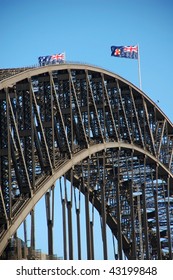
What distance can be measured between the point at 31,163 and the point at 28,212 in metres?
4.80

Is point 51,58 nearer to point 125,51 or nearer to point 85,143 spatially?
point 85,143

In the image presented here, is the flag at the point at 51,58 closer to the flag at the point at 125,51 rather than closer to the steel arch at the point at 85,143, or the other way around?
the steel arch at the point at 85,143

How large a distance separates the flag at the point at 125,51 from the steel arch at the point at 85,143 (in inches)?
90.8

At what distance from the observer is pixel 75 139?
7262 cm

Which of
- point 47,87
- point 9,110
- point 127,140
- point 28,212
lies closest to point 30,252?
point 28,212

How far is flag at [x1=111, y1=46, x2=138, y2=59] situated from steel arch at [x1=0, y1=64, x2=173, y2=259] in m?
2.31

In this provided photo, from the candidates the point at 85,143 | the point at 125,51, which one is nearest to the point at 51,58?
the point at 85,143

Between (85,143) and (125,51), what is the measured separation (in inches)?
569

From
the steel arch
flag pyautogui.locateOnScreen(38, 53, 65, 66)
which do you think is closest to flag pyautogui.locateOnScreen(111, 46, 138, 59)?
the steel arch

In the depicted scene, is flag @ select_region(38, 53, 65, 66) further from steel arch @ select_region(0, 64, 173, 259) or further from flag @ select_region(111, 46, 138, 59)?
flag @ select_region(111, 46, 138, 59)

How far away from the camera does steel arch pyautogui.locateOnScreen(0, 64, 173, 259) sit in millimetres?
59094

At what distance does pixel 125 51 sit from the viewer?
8362cm

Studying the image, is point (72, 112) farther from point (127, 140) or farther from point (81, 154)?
point (127, 140)

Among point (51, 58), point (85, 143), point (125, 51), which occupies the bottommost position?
point (85, 143)
